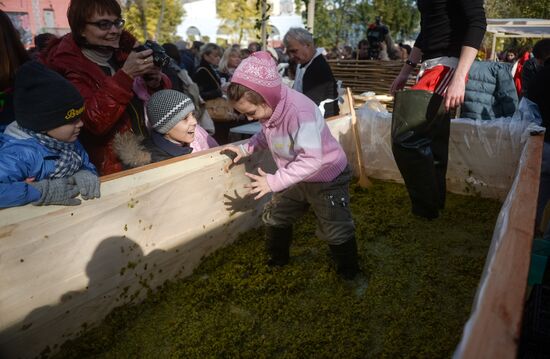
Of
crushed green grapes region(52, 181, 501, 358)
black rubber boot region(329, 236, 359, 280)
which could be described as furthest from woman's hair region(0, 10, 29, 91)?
black rubber boot region(329, 236, 359, 280)

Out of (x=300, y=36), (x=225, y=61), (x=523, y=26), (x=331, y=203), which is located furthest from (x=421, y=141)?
(x=523, y=26)

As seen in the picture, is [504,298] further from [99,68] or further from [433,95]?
[99,68]

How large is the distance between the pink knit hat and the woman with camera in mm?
556

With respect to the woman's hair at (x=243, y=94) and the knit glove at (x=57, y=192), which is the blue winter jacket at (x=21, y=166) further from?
the woman's hair at (x=243, y=94)

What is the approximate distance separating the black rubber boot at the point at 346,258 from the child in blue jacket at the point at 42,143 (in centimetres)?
127

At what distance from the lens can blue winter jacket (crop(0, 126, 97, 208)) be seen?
4.80 feet

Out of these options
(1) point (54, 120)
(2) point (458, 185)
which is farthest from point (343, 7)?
(1) point (54, 120)

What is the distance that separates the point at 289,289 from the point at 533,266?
50.9 inches

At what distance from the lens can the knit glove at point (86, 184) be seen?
5.56 feet

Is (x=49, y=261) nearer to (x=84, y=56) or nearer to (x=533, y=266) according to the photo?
(x=84, y=56)

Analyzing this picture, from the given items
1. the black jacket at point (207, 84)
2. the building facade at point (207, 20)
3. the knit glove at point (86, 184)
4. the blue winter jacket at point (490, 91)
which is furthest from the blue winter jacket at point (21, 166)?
the building facade at point (207, 20)

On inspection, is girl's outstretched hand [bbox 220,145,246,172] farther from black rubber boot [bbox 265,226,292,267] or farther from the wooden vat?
black rubber boot [bbox 265,226,292,267]

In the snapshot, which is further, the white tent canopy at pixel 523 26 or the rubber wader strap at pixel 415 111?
the white tent canopy at pixel 523 26

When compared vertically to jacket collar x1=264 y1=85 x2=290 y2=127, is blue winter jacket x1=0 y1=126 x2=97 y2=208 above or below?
below
